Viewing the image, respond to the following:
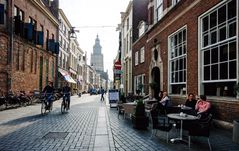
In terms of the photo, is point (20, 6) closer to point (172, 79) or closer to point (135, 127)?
point (172, 79)

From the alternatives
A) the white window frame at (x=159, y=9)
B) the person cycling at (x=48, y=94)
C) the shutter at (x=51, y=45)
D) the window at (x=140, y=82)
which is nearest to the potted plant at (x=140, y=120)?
the person cycling at (x=48, y=94)

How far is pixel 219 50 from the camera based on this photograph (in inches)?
412

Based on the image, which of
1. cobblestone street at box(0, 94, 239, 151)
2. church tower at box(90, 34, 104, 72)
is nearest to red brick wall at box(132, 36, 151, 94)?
cobblestone street at box(0, 94, 239, 151)

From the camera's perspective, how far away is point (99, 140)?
7832 mm

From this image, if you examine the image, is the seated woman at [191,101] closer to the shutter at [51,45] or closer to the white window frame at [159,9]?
the white window frame at [159,9]

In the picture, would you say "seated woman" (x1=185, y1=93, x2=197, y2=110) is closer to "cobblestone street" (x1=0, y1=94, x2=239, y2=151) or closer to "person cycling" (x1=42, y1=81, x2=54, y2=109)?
"cobblestone street" (x1=0, y1=94, x2=239, y2=151)

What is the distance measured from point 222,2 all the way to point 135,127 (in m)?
5.50

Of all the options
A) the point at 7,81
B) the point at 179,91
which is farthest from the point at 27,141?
the point at 7,81

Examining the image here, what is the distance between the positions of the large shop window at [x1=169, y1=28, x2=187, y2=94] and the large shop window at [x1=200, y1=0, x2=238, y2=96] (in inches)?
93.2

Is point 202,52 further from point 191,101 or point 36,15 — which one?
point 36,15

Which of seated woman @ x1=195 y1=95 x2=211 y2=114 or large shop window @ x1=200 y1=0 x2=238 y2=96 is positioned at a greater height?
large shop window @ x1=200 y1=0 x2=238 y2=96

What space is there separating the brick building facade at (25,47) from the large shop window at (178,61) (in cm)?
1299

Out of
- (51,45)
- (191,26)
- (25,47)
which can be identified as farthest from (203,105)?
(51,45)

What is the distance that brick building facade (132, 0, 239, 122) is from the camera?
9656 millimetres
